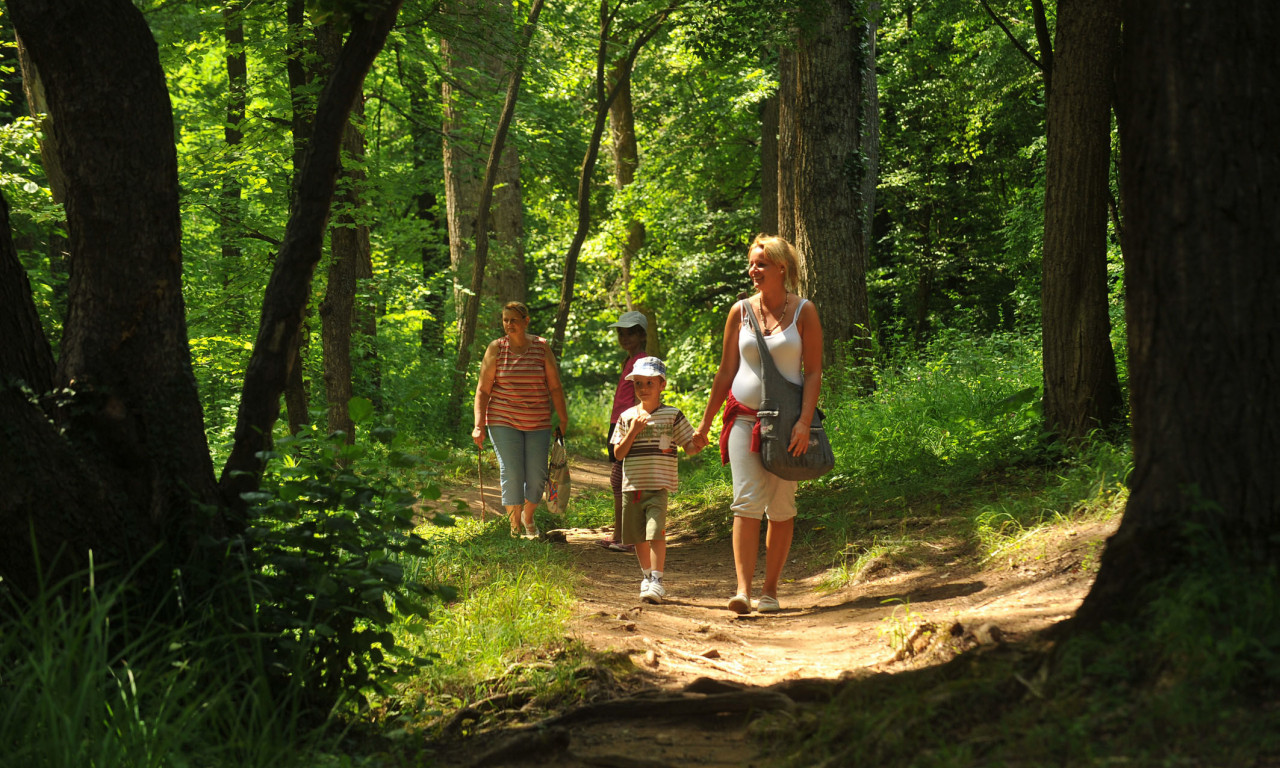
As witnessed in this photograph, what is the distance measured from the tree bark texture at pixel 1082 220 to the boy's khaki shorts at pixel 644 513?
3190 mm

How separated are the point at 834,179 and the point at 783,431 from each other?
6479mm

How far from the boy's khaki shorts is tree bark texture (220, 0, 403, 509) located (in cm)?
298

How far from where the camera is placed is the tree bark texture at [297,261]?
4.06 metres

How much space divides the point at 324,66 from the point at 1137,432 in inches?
319

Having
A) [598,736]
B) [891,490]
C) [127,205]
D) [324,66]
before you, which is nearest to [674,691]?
[598,736]

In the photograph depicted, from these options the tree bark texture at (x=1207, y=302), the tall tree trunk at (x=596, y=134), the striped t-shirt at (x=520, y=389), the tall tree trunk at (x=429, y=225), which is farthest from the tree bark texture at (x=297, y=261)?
the tall tree trunk at (x=596, y=134)

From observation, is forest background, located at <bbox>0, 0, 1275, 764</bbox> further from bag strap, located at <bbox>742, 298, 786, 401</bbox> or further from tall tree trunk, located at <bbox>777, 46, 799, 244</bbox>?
bag strap, located at <bbox>742, 298, 786, 401</bbox>

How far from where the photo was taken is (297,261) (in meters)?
4.07

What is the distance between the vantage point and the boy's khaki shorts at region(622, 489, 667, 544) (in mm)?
6633

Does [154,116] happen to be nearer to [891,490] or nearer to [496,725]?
[496,725]

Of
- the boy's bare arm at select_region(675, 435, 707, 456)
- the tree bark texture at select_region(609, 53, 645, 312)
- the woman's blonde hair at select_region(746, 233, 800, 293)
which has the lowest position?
the boy's bare arm at select_region(675, 435, 707, 456)

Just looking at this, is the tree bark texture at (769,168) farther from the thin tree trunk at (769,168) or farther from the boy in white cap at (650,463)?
the boy in white cap at (650,463)

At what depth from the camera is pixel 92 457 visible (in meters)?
3.69

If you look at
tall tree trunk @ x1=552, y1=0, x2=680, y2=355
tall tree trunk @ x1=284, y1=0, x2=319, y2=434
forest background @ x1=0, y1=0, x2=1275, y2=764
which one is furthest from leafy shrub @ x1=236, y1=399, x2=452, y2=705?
tall tree trunk @ x1=552, y1=0, x2=680, y2=355
